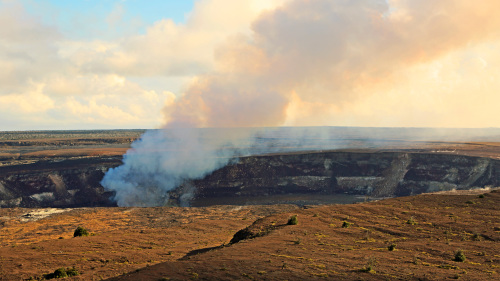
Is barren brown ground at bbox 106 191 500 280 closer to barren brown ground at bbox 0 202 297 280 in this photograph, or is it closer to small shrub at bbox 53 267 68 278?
small shrub at bbox 53 267 68 278

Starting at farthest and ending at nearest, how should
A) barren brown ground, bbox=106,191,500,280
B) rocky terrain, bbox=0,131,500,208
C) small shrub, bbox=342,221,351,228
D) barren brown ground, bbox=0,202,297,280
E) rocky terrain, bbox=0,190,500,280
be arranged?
1. rocky terrain, bbox=0,131,500,208
2. small shrub, bbox=342,221,351,228
3. barren brown ground, bbox=0,202,297,280
4. rocky terrain, bbox=0,190,500,280
5. barren brown ground, bbox=106,191,500,280

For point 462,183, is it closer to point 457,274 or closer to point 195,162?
point 195,162

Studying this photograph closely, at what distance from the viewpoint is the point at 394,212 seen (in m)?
54.4

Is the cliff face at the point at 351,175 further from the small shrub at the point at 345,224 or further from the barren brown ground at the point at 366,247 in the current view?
the small shrub at the point at 345,224

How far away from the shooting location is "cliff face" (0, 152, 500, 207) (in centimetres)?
10400

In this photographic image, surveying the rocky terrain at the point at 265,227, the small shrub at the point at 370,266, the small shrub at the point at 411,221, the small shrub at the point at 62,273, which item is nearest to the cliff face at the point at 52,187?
the rocky terrain at the point at 265,227

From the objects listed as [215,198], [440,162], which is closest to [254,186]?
[215,198]

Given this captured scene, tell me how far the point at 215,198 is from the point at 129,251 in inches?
2546

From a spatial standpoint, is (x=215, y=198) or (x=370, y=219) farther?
(x=215, y=198)

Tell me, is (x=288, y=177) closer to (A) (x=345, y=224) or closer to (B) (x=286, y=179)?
(B) (x=286, y=179)

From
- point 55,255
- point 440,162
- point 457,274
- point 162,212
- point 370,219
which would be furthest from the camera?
point 440,162

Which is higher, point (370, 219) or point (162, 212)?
point (370, 219)

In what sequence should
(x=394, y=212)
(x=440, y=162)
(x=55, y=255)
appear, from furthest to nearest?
(x=440, y=162) → (x=394, y=212) → (x=55, y=255)

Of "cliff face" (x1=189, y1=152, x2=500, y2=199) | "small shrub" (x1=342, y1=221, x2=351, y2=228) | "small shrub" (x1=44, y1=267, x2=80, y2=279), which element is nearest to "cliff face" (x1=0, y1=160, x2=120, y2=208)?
"cliff face" (x1=189, y1=152, x2=500, y2=199)
